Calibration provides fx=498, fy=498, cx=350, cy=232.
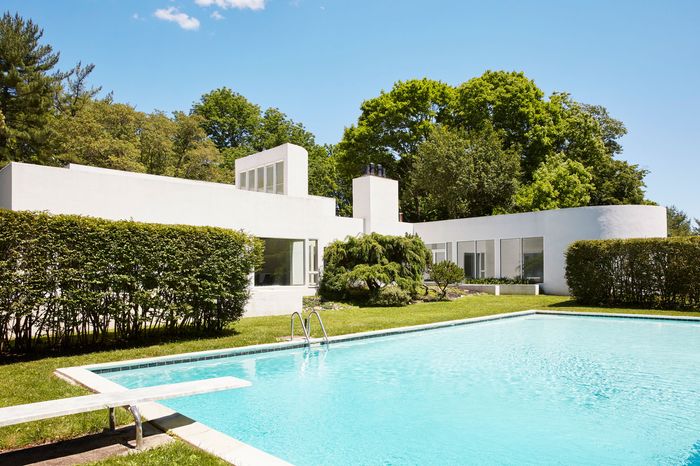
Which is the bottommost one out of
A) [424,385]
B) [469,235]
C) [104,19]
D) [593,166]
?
[424,385]

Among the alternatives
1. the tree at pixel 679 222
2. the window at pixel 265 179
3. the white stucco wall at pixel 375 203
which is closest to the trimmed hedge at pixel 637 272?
the white stucco wall at pixel 375 203

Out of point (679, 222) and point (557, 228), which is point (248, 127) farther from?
point (679, 222)

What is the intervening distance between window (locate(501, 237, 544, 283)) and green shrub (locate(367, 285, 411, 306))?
932 centimetres

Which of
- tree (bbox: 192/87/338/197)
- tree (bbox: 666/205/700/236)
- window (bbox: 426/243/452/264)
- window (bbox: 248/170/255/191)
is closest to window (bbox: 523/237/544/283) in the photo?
window (bbox: 426/243/452/264)

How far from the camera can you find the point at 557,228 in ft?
86.4

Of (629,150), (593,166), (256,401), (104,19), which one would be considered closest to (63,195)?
(256,401)

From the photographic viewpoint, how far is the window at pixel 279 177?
22375 millimetres

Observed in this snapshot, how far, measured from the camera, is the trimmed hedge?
64.5 ft

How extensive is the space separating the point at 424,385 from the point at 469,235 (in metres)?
22.2

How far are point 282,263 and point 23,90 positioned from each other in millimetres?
20806

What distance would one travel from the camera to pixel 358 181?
93.4ft

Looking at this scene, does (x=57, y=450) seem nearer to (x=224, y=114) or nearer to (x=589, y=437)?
(x=589, y=437)

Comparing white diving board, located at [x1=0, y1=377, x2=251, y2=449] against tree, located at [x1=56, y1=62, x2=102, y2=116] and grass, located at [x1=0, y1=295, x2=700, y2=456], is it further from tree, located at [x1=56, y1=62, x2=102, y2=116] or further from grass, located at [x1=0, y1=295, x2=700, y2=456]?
tree, located at [x1=56, y1=62, x2=102, y2=116]

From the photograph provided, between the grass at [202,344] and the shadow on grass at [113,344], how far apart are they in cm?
28
